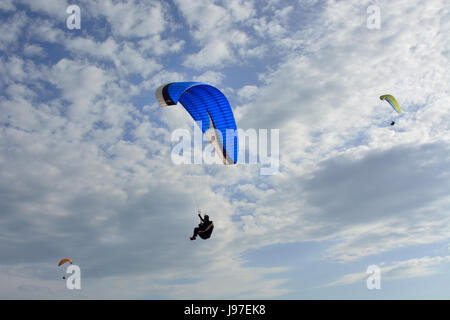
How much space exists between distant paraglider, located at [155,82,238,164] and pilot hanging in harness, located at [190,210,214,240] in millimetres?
4663

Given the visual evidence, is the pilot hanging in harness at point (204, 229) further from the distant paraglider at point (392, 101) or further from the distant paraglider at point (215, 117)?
the distant paraglider at point (392, 101)

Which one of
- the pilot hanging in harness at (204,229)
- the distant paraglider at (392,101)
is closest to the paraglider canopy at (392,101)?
the distant paraglider at (392,101)

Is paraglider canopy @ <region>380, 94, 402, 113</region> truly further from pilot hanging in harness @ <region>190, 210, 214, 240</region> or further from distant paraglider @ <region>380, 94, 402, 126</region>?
pilot hanging in harness @ <region>190, 210, 214, 240</region>

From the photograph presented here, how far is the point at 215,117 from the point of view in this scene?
85.1ft

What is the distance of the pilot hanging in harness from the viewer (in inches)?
939

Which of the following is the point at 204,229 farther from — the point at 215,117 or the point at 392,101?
the point at 392,101

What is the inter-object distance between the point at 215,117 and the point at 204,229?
26.2ft

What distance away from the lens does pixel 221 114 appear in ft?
84.6

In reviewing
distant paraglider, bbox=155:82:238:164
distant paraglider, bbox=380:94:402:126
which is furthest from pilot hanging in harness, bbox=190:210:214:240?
distant paraglider, bbox=380:94:402:126

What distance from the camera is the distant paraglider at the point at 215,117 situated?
83.1 feet
